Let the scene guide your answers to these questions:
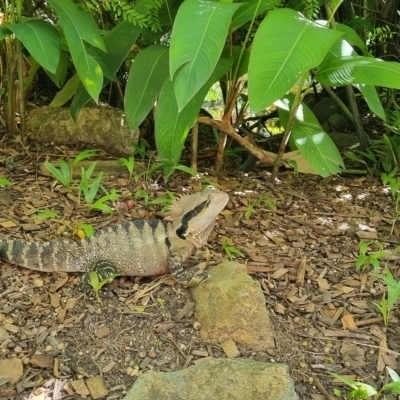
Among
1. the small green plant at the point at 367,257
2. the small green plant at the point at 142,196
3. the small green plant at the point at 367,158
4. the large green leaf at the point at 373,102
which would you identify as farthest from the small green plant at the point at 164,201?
the small green plant at the point at 367,158

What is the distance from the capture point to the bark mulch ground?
297 cm

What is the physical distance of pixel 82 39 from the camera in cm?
372

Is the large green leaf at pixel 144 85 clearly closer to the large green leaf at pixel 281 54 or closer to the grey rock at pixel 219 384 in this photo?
the large green leaf at pixel 281 54

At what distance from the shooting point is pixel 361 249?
12.3 ft

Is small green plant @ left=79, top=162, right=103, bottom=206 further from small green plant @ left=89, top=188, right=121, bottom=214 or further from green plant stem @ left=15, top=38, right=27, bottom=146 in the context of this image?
green plant stem @ left=15, top=38, right=27, bottom=146

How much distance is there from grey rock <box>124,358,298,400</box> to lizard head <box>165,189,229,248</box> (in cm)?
98

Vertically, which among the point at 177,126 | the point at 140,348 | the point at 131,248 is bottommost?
the point at 140,348

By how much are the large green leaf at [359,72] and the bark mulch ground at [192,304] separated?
39.2 inches

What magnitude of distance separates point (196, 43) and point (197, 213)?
1.01 m

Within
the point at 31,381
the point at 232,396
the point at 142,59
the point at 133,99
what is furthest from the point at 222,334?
the point at 142,59

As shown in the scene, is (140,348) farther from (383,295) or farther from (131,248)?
(383,295)

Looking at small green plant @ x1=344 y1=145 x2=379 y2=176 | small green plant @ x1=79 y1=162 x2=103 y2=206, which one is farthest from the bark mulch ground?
small green plant @ x1=344 y1=145 x2=379 y2=176

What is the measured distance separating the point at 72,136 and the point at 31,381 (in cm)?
244

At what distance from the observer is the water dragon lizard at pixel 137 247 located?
343cm
